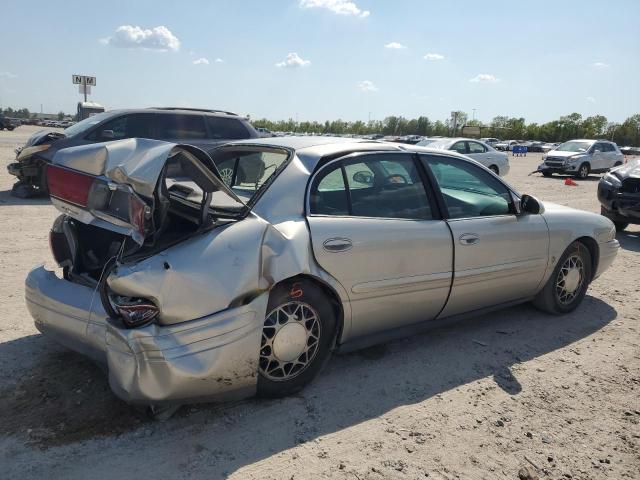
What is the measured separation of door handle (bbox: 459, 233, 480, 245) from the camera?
3.88m

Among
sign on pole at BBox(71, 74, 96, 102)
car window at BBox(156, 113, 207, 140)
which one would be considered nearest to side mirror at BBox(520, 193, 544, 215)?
car window at BBox(156, 113, 207, 140)

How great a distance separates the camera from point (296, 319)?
3.13m

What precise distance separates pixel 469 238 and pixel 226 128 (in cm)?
783

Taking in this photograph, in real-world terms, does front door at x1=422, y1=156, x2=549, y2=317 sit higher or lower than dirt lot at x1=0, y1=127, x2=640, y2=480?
higher

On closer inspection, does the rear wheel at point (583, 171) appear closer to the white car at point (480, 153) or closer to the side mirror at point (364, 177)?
the white car at point (480, 153)

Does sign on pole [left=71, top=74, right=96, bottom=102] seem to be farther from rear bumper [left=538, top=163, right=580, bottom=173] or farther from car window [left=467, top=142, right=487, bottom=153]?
rear bumper [left=538, top=163, right=580, bottom=173]

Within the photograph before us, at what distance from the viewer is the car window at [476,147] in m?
17.9

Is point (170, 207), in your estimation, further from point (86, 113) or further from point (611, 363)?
point (86, 113)

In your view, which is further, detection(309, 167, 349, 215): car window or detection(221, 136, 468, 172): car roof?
detection(221, 136, 468, 172): car roof

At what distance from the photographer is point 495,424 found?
3055 mm

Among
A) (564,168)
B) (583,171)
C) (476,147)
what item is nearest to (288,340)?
(476,147)

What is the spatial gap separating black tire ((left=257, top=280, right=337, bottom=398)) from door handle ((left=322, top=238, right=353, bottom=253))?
24 cm

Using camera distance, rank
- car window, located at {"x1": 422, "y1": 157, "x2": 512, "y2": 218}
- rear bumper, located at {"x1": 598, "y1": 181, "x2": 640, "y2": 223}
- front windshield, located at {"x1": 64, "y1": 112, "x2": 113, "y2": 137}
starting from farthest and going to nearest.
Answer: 1. front windshield, located at {"x1": 64, "y1": 112, "x2": 113, "y2": 137}
2. rear bumper, located at {"x1": 598, "y1": 181, "x2": 640, "y2": 223}
3. car window, located at {"x1": 422, "y1": 157, "x2": 512, "y2": 218}

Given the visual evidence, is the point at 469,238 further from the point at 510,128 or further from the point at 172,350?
the point at 510,128
